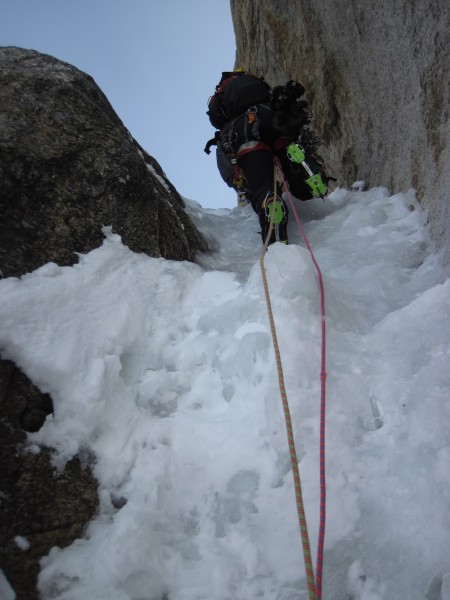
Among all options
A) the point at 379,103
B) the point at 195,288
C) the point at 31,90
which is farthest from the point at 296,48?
the point at 195,288

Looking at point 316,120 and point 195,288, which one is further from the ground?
point 316,120

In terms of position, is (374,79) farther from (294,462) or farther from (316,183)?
(294,462)

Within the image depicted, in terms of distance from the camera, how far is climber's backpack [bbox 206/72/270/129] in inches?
168

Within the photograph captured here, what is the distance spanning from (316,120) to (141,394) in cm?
488

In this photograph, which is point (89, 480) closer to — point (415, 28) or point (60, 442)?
point (60, 442)

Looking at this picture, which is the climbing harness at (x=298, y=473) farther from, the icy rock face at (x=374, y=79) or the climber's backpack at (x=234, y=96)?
the climber's backpack at (x=234, y=96)

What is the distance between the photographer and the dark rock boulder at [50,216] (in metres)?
1.59

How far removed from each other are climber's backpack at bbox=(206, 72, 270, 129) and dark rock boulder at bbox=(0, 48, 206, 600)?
49.9 inches

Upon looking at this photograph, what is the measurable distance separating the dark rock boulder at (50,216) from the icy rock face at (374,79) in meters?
1.97

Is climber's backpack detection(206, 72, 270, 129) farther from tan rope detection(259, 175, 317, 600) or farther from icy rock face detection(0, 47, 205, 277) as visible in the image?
tan rope detection(259, 175, 317, 600)

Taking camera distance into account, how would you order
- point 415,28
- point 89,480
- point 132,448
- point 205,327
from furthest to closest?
point 415,28, point 205,327, point 132,448, point 89,480

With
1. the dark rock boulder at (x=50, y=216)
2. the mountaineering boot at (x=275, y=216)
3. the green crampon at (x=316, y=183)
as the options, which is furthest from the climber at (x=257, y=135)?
the dark rock boulder at (x=50, y=216)

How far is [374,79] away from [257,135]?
124 cm

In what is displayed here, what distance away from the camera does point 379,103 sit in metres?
3.97
